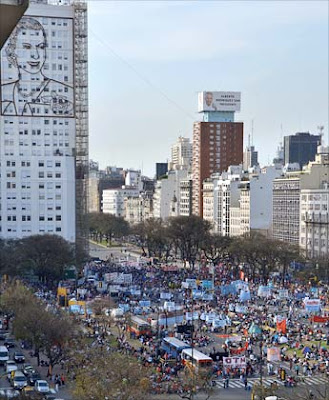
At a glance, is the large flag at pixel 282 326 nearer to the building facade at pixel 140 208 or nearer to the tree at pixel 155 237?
the tree at pixel 155 237

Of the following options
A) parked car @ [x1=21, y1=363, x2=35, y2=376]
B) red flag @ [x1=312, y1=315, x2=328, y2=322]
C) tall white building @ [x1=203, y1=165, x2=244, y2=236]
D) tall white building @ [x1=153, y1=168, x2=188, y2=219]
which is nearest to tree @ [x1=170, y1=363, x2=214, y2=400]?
parked car @ [x1=21, y1=363, x2=35, y2=376]

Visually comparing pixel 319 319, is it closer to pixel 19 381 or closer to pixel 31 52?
pixel 19 381

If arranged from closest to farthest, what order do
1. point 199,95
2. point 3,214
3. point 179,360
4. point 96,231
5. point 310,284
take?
point 179,360
point 310,284
point 3,214
point 199,95
point 96,231

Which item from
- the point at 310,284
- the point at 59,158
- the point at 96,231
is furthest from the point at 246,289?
the point at 96,231

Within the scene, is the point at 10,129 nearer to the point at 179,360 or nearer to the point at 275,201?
the point at 275,201

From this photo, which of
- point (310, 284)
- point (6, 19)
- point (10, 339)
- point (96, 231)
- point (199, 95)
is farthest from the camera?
point (96, 231)
